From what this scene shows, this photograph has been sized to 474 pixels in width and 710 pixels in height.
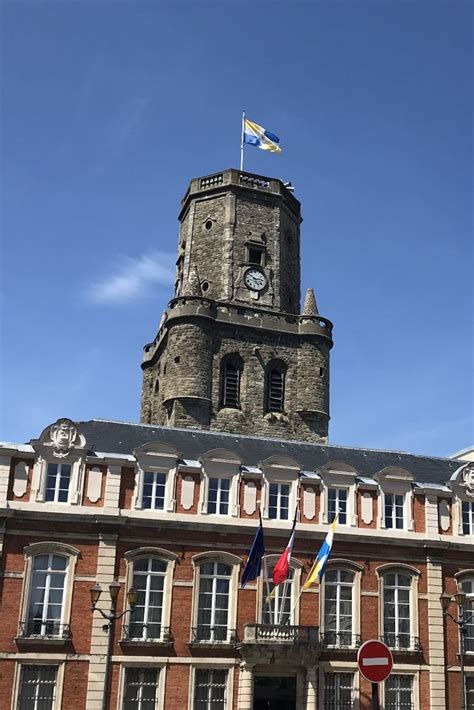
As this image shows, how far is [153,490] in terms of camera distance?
106 feet

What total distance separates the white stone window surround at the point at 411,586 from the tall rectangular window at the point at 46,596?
1253 cm

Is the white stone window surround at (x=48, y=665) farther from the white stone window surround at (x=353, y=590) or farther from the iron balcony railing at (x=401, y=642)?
the iron balcony railing at (x=401, y=642)

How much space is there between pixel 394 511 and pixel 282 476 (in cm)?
511

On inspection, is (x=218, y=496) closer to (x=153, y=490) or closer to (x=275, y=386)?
(x=153, y=490)

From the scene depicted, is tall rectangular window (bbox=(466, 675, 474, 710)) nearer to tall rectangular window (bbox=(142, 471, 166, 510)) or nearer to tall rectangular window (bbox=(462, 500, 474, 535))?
tall rectangular window (bbox=(462, 500, 474, 535))

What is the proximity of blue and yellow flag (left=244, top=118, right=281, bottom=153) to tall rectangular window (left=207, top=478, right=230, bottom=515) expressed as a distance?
3119 centimetres

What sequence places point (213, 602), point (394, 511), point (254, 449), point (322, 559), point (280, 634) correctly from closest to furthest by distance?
1. point (322, 559)
2. point (280, 634)
3. point (213, 602)
4. point (394, 511)
5. point (254, 449)

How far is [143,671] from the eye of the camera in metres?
30.1

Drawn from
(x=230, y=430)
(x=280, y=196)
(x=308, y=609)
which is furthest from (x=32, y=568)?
(x=280, y=196)

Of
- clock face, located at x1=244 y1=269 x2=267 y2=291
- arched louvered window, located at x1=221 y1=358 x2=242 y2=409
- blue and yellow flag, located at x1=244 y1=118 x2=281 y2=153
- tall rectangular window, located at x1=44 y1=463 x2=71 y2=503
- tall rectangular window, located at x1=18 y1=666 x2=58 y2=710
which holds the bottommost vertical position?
tall rectangular window, located at x1=18 y1=666 x2=58 y2=710

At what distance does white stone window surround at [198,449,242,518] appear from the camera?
32.6m

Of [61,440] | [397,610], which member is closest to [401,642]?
[397,610]

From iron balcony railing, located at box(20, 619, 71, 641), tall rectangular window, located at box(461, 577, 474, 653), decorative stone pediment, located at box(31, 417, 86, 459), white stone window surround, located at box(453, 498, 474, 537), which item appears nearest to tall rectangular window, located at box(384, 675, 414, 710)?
tall rectangular window, located at box(461, 577, 474, 653)

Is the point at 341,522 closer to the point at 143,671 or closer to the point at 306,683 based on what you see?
the point at 306,683
